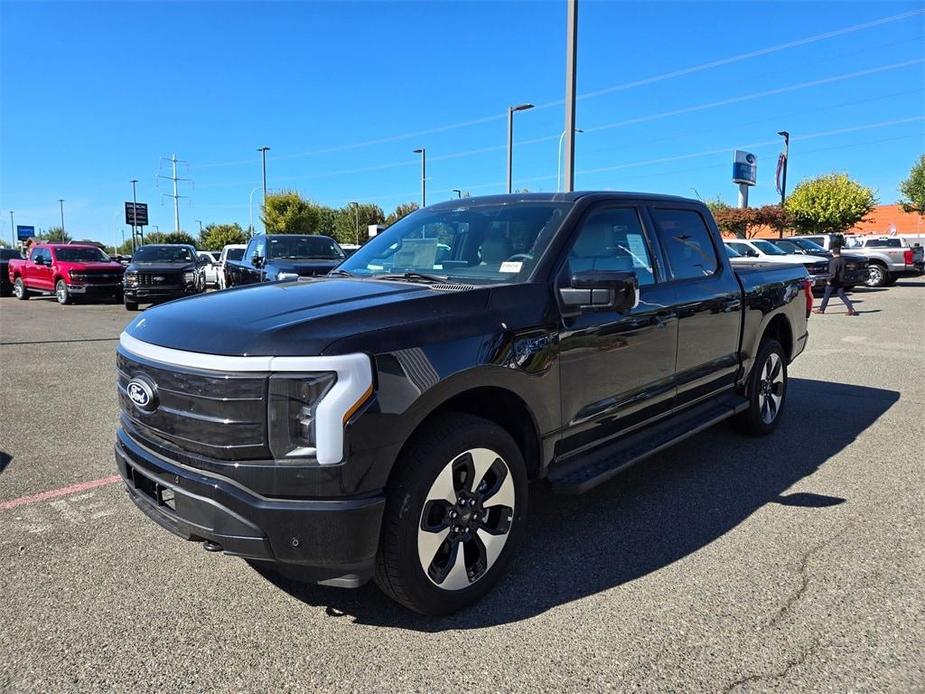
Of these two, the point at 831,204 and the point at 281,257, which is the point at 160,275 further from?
the point at 831,204

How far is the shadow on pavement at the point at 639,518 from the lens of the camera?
9.71 feet

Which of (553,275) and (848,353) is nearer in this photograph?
(553,275)

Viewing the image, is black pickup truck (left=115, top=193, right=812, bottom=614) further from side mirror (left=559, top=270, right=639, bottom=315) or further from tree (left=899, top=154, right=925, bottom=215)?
tree (left=899, top=154, right=925, bottom=215)

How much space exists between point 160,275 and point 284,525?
16219 mm

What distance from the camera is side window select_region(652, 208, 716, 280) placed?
4332mm

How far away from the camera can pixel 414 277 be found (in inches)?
139

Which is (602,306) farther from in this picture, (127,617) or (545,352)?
(127,617)

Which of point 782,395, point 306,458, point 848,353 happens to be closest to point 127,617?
point 306,458

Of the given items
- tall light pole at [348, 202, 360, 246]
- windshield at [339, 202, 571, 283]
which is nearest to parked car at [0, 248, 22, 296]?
windshield at [339, 202, 571, 283]

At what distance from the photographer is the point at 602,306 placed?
3225mm

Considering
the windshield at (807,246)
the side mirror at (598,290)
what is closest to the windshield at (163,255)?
the side mirror at (598,290)

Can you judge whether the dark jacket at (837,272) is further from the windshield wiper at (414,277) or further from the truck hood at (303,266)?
the windshield wiper at (414,277)

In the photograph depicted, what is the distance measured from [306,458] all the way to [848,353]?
9.91 metres

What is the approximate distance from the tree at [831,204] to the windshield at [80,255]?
44.4 metres
